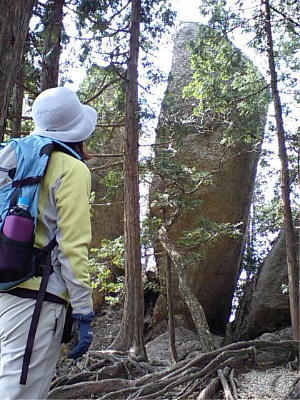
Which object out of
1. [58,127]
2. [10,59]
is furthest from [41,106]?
[10,59]

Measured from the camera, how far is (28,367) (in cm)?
170

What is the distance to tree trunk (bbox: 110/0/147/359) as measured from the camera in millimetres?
7102

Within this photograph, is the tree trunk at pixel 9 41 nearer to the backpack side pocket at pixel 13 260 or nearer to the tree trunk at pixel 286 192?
the backpack side pocket at pixel 13 260

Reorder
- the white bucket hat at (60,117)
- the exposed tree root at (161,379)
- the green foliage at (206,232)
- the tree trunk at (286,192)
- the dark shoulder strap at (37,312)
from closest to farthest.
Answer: the dark shoulder strap at (37,312) → the white bucket hat at (60,117) → the exposed tree root at (161,379) → the tree trunk at (286,192) → the green foliage at (206,232)

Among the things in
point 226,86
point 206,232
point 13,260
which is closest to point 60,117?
point 13,260

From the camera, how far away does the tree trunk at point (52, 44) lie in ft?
22.9

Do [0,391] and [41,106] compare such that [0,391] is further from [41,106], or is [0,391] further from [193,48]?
[193,48]

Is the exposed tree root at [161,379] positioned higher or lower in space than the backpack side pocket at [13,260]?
lower

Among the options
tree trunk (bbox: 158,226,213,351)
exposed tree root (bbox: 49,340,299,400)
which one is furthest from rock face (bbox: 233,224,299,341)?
exposed tree root (bbox: 49,340,299,400)

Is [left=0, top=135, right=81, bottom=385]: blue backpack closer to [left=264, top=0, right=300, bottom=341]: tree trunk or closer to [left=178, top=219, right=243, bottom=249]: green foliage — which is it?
[left=264, top=0, right=300, bottom=341]: tree trunk

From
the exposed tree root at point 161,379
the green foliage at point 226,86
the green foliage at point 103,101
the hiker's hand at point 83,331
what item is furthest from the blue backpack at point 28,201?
the green foliage at point 226,86

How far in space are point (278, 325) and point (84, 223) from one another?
8.42m

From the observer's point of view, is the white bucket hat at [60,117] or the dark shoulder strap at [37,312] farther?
the white bucket hat at [60,117]

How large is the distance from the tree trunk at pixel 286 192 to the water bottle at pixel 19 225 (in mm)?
5660
